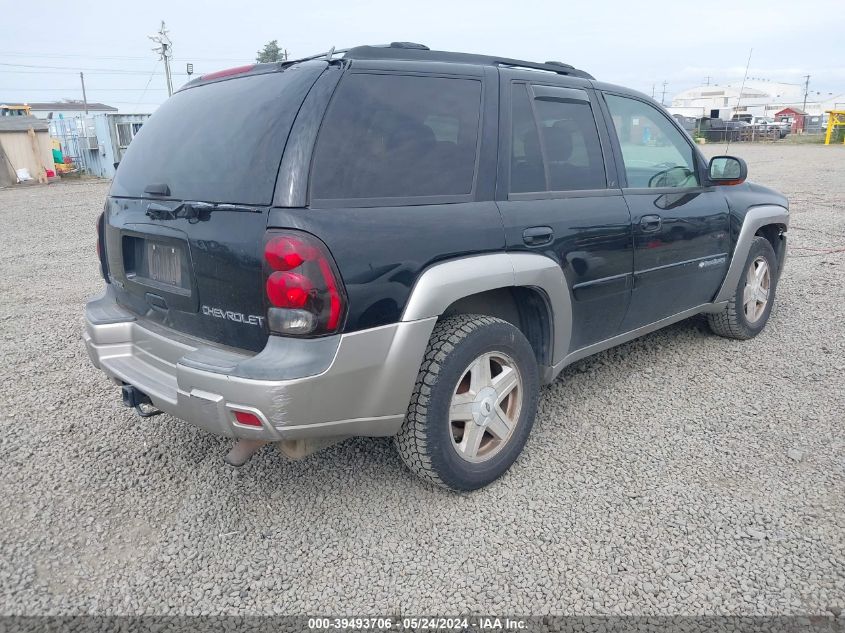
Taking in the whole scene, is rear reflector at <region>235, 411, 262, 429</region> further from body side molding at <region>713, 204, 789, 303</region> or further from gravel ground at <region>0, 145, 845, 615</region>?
body side molding at <region>713, 204, 789, 303</region>

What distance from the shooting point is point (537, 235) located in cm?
310

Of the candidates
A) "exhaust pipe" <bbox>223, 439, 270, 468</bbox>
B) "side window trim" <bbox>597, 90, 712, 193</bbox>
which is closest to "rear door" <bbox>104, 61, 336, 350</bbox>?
"exhaust pipe" <bbox>223, 439, 270, 468</bbox>

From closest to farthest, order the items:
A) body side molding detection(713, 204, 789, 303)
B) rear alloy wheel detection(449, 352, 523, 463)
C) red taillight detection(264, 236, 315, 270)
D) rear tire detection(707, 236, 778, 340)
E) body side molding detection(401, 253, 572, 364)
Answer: red taillight detection(264, 236, 315, 270), body side molding detection(401, 253, 572, 364), rear alloy wheel detection(449, 352, 523, 463), body side molding detection(713, 204, 789, 303), rear tire detection(707, 236, 778, 340)

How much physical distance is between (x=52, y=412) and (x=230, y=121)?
230 centimetres

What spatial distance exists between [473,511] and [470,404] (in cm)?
47

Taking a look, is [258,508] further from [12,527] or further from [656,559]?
[656,559]

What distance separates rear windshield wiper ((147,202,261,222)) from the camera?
8.27ft

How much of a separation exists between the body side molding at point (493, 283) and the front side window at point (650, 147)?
1.03 m

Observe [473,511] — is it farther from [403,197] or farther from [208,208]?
[208,208]

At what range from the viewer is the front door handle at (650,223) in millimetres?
3711

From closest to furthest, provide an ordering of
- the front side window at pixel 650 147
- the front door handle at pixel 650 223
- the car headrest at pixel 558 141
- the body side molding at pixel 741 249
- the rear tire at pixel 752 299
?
1. the car headrest at pixel 558 141
2. the front door handle at pixel 650 223
3. the front side window at pixel 650 147
4. the body side molding at pixel 741 249
5. the rear tire at pixel 752 299

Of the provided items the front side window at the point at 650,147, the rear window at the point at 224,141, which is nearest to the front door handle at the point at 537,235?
the front side window at the point at 650,147

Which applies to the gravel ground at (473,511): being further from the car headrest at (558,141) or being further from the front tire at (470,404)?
the car headrest at (558,141)

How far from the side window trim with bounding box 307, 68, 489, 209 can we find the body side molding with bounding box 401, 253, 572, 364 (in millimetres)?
279
